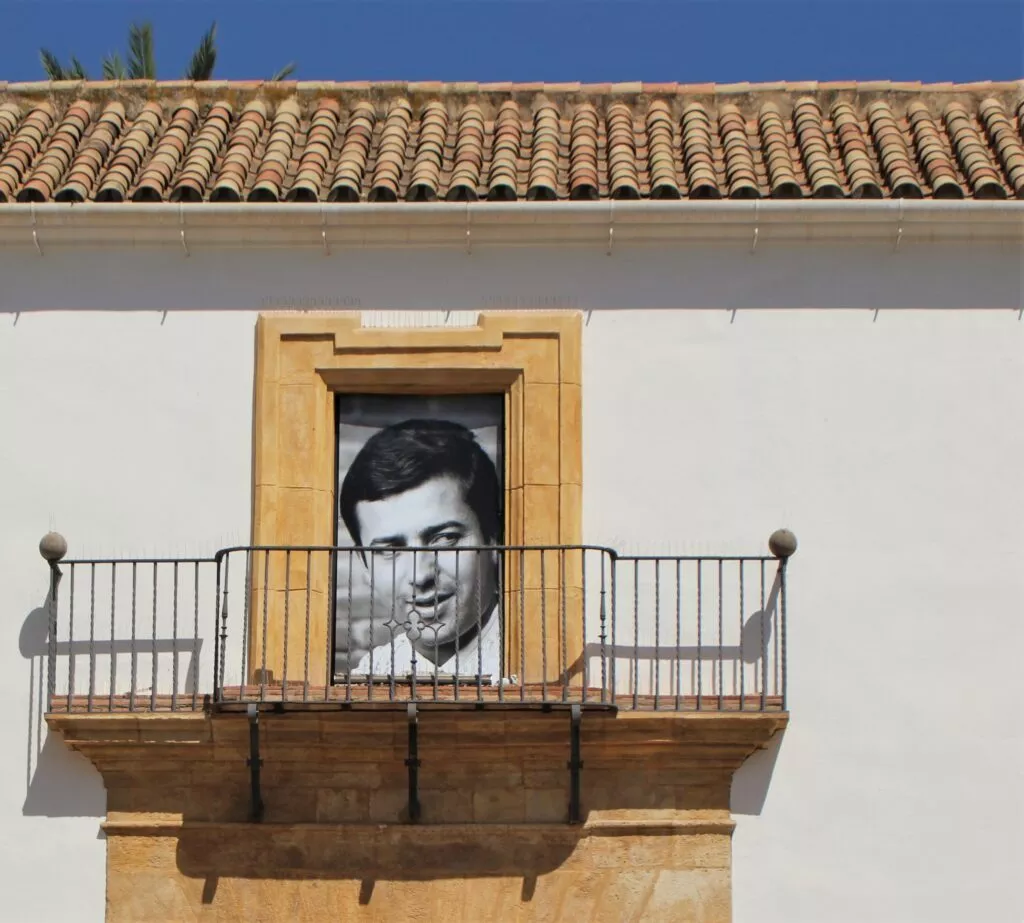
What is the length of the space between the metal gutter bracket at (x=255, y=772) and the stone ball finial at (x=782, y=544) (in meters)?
2.55

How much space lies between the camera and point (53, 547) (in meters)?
11.1

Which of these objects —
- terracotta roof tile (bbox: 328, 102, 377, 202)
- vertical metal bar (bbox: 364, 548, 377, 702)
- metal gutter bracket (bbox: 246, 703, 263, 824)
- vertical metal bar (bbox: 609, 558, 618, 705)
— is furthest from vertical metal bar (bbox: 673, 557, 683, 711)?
terracotta roof tile (bbox: 328, 102, 377, 202)

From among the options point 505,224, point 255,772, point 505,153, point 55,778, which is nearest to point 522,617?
point 255,772

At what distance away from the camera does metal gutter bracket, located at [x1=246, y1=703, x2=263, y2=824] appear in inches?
425

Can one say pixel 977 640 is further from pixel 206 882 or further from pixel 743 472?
pixel 206 882

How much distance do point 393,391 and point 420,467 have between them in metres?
0.41

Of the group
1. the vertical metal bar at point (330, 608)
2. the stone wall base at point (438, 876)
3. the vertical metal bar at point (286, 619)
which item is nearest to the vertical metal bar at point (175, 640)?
the vertical metal bar at point (286, 619)

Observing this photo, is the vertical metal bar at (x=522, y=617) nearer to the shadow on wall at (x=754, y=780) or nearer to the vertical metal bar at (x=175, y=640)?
the shadow on wall at (x=754, y=780)

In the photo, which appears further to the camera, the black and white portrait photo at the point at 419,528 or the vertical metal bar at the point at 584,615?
the black and white portrait photo at the point at 419,528

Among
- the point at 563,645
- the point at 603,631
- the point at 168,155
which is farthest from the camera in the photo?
the point at 168,155

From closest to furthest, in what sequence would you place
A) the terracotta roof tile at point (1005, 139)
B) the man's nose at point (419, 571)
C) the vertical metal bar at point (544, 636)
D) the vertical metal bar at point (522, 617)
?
the vertical metal bar at point (544, 636) < the vertical metal bar at point (522, 617) < the man's nose at point (419, 571) < the terracotta roof tile at point (1005, 139)

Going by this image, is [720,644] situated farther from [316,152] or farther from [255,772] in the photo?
[316,152]

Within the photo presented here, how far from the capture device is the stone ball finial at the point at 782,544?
11055 mm

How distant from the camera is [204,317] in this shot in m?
11.7
